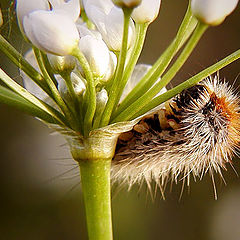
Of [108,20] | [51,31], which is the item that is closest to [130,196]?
[108,20]

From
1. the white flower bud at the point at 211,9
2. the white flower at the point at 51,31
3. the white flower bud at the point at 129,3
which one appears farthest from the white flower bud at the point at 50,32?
the white flower bud at the point at 211,9

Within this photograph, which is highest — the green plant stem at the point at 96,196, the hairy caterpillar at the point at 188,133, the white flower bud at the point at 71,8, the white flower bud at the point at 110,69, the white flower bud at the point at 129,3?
the white flower bud at the point at 71,8

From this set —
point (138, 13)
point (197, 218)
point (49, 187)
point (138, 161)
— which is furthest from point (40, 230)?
point (138, 13)

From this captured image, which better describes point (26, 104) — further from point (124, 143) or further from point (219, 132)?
point (219, 132)

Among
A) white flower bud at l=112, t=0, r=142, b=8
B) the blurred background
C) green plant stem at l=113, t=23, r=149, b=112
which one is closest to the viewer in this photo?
white flower bud at l=112, t=0, r=142, b=8

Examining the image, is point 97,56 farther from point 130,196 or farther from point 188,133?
point 130,196

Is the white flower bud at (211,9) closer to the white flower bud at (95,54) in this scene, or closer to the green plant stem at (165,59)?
the green plant stem at (165,59)

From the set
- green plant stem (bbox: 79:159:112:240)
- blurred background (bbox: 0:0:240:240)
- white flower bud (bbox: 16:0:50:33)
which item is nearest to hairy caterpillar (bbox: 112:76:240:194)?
green plant stem (bbox: 79:159:112:240)

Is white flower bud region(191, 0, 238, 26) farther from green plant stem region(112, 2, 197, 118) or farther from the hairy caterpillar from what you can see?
the hairy caterpillar
